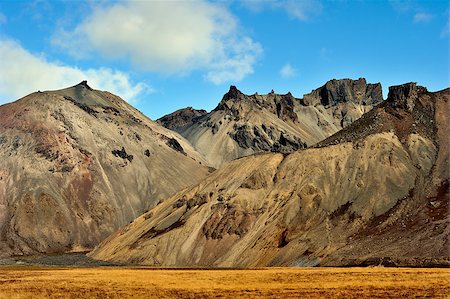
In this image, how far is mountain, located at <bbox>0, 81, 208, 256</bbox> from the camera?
13800 cm

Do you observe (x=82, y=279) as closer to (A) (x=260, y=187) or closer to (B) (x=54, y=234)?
(A) (x=260, y=187)

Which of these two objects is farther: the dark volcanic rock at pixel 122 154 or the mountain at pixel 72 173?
the dark volcanic rock at pixel 122 154

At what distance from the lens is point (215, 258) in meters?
82.1

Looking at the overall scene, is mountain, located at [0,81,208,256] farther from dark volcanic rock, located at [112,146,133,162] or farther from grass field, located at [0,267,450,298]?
grass field, located at [0,267,450,298]

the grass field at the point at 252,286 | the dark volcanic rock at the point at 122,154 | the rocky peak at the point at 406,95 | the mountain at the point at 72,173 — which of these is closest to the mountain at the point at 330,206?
the rocky peak at the point at 406,95

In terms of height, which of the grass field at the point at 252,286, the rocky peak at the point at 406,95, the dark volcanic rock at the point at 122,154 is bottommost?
the grass field at the point at 252,286

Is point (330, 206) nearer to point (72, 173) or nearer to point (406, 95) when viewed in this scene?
point (406, 95)

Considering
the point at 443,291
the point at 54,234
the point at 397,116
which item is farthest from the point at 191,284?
the point at 54,234

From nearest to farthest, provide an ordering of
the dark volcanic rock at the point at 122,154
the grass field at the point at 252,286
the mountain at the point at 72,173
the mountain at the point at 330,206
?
the grass field at the point at 252,286, the mountain at the point at 330,206, the mountain at the point at 72,173, the dark volcanic rock at the point at 122,154

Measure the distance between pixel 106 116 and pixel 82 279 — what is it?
149395mm

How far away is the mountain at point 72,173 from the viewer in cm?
13800

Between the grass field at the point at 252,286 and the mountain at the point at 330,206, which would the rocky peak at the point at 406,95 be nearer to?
the mountain at the point at 330,206

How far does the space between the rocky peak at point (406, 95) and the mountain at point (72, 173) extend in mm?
82794

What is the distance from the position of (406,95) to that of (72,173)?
9884 centimetres
